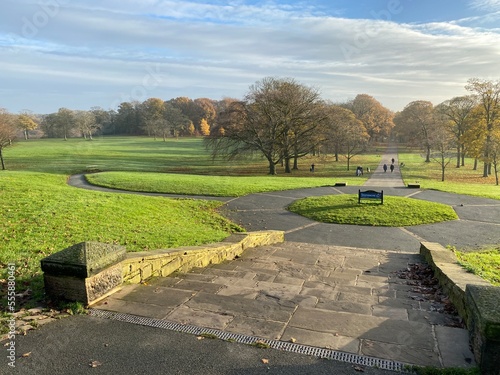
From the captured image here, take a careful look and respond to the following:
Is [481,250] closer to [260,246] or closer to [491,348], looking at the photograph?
[260,246]

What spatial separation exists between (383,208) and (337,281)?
10190mm

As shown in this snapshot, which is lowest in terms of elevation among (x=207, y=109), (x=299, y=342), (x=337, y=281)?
(x=337, y=281)

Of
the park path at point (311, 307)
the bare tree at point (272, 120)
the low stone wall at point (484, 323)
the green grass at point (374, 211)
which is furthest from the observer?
the bare tree at point (272, 120)

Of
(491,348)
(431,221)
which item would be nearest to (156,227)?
(491,348)

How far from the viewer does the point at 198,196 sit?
1936 centimetres

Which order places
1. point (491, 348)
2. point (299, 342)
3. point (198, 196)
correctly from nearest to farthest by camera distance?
1. point (491, 348)
2. point (299, 342)
3. point (198, 196)

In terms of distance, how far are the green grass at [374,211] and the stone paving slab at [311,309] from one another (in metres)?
7.50

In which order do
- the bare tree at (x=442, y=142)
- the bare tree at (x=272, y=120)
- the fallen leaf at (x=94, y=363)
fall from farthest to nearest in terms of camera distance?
the bare tree at (x=442, y=142)
the bare tree at (x=272, y=120)
the fallen leaf at (x=94, y=363)

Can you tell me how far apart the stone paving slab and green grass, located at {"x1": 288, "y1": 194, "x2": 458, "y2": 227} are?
7.50m

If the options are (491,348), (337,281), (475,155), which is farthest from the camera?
(475,155)

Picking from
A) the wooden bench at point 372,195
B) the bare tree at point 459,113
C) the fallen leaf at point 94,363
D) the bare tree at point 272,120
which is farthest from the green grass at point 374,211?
the bare tree at point 459,113

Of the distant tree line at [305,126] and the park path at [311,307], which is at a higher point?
the distant tree line at [305,126]

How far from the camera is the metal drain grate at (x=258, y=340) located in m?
3.35

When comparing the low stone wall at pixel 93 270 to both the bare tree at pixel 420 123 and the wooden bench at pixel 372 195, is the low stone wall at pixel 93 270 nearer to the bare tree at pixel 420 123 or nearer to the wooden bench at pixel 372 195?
the wooden bench at pixel 372 195
